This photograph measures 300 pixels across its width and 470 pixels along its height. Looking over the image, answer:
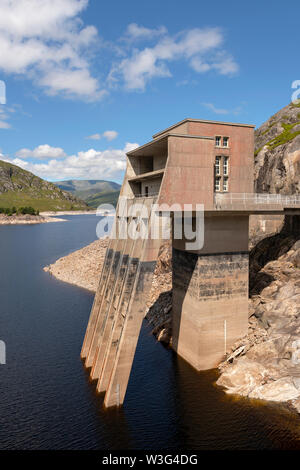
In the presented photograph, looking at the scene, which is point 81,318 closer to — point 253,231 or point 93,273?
point 93,273

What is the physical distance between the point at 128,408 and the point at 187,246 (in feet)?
46.3

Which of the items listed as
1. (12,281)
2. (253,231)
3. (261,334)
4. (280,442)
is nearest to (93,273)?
(12,281)

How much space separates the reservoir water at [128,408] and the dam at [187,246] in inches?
72.0

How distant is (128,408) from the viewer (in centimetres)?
2475

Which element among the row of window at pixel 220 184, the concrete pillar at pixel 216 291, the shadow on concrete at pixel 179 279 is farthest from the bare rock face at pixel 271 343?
the row of window at pixel 220 184

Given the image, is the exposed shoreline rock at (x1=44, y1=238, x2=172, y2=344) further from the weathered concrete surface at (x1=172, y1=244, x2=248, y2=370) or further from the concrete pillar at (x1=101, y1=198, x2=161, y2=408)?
the concrete pillar at (x1=101, y1=198, x2=161, y2=408)

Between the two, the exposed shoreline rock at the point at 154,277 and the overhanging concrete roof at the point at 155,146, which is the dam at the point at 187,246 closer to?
the overhanging concrete roof at the point at 155,146

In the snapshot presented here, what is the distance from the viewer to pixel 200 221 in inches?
1144

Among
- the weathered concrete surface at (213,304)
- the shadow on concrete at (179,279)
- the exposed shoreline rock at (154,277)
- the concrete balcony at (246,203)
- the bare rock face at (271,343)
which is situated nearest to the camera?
the bare rock face at (271,343)

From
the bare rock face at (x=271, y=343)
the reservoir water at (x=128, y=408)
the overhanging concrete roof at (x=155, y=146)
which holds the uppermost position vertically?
the overhanging concrete roof at (x=155, y=146)

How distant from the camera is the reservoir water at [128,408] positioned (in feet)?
70.0

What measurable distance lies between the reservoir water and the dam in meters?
1.83

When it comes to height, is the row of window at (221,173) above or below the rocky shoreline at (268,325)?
above

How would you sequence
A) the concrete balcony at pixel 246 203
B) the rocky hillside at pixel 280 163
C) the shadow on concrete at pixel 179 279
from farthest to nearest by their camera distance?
the rocky hillside at pixel 280 163
the shadow on concrete at pixel 179 279
the concrete balcony at pixel 246 203
